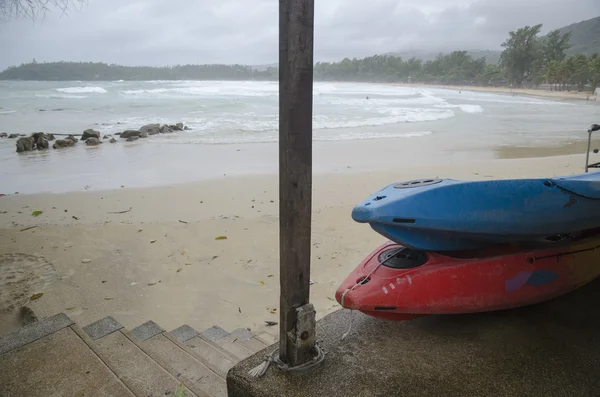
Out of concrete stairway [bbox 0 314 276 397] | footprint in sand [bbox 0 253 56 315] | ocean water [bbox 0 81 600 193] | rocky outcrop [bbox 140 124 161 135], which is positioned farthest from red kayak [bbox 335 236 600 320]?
rocky outcrop [bbox 140 124 161 135]

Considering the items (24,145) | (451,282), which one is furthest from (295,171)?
(24,145)

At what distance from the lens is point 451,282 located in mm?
2131

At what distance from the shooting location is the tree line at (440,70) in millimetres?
55281

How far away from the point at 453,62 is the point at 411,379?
106 m

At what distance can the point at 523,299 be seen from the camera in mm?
2240

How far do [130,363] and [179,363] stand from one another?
301 mm

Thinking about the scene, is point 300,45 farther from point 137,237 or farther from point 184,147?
point 184,147

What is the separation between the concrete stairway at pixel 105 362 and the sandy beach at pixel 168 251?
0.71 m

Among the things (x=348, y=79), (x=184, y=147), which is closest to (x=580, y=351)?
(x=184, y=147)

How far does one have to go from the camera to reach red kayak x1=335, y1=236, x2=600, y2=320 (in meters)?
2.11

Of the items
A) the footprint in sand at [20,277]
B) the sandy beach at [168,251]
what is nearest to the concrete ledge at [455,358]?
the sandy beach at [168,251]

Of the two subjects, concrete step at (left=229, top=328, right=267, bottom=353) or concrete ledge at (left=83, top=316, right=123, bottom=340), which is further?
concrete step at (left=229, top=328, right=267, bottom=353)

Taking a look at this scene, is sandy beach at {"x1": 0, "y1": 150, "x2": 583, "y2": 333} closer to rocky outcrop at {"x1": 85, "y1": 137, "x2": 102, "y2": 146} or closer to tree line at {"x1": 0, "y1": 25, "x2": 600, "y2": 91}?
rocky outcrop at {"x1": 85, "y1": 137, "x2": 102, "y2": 146}

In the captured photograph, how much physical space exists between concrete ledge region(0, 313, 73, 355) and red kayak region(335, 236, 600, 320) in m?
1.63
